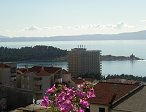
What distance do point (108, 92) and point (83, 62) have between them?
137 metres

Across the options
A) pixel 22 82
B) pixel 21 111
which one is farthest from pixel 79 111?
pixel 22 82

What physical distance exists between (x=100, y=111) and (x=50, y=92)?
9.72 metres

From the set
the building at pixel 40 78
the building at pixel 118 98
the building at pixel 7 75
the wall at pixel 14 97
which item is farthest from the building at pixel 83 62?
the building at pixel 118 98

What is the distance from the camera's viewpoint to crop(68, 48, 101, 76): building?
495 feet

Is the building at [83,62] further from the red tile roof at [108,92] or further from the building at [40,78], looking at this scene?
the red tile roof at [108,92]

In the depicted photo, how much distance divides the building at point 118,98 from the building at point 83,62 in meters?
130

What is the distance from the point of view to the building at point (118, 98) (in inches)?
565

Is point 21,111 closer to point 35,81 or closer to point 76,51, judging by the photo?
point 35,81

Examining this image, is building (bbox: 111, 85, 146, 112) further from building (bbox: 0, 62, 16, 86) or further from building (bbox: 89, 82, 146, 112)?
building (bbox: 0, 62, 16, 86)

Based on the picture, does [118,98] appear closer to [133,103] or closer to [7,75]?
[133,103]

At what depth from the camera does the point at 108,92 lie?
1609cm

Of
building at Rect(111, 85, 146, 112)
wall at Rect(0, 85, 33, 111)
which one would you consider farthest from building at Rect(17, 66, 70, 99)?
building at Rect(111, 85, 146, 112)

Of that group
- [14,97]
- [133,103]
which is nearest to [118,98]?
[133,103]

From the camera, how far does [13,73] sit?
57562 millimetres
